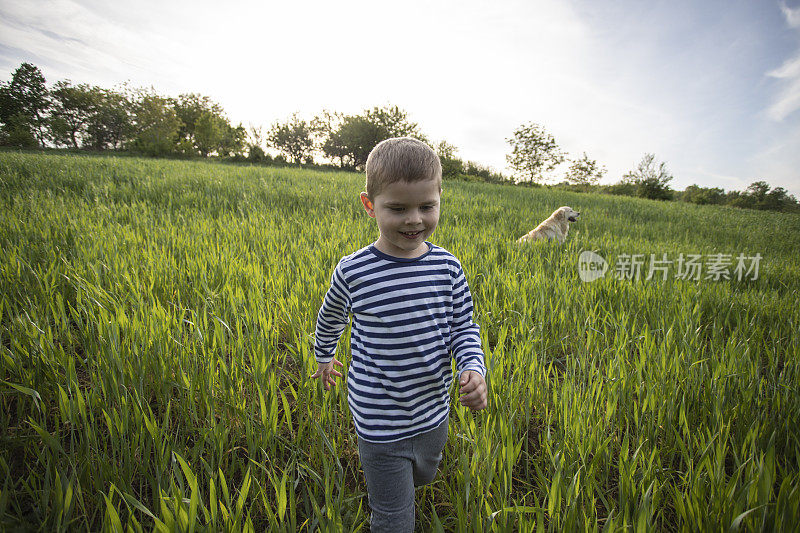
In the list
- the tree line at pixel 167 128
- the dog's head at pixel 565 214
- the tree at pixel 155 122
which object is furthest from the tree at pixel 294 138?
the dog's head at pixel 565 214

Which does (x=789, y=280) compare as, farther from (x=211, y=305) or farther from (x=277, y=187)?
(x=277, y=187)

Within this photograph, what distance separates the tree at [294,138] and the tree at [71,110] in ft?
88.5

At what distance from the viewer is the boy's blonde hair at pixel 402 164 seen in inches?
36.1

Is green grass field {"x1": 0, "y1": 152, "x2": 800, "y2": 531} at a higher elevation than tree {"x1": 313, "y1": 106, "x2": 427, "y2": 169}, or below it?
below

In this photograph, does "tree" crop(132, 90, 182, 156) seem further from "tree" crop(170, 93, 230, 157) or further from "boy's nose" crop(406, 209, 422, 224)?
"boy's nose" crop(406, 209, 422, 224)

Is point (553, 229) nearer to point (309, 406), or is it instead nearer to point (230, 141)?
point (309, 406)

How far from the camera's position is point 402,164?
0.92 m

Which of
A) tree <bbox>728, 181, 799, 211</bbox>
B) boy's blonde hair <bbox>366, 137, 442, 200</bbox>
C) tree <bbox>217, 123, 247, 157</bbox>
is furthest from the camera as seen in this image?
tree <bbox>217, 123, 247, 157</bbox>

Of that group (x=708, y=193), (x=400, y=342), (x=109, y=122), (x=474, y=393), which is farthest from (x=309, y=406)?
(x=109, y=122)

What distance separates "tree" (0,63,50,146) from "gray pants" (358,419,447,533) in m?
63.8

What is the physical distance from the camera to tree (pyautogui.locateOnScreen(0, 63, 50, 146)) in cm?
4420

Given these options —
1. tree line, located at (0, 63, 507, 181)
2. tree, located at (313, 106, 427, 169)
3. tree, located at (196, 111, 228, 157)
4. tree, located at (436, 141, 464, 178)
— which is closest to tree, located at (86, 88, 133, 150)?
tree line, located at (0, 63, 507, 181)

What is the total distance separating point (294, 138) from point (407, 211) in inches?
2227

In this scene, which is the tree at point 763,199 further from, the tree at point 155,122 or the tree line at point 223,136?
the tree at point 155,122
